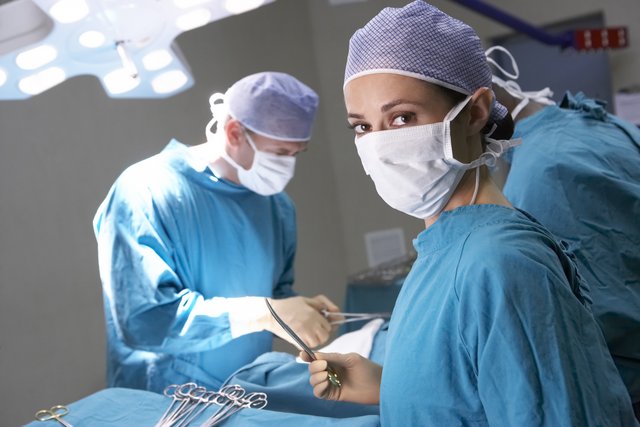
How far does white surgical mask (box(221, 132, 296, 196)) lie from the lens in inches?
79.7

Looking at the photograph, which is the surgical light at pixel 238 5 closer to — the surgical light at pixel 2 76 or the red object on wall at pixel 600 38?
the surgical light at pixel 2 76

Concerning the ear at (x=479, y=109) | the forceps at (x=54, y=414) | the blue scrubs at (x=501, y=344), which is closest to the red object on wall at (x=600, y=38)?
the ear at (x=479, y=109)

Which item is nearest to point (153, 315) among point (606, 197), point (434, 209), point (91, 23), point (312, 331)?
point (312, 331)

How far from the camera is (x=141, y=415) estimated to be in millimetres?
1416

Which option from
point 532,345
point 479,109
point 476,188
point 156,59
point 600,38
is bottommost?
point 600,38

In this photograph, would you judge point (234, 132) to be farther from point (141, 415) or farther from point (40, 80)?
point (141, 415)

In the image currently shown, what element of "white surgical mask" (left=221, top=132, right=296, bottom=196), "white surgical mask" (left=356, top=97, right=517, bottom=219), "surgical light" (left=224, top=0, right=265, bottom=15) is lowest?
"white surgical mask" (left=221, top=132, right=296, bottom=196)

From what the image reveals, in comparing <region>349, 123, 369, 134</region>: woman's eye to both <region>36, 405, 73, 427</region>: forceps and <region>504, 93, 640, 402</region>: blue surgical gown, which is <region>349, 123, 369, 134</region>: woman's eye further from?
<region>36, 405, 73, 427</region>: forceps

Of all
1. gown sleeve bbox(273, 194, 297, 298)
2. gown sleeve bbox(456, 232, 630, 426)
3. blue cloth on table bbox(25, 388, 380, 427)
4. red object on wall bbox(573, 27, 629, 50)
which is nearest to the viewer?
gown sleeve bbox(456, 232, 630, 426)

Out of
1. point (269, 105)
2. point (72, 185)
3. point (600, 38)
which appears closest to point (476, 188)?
point (269, 105)

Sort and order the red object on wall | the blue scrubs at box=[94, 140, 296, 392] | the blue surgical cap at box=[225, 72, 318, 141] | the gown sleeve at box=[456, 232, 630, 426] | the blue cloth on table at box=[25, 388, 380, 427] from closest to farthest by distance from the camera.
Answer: the gown sleeve at box=[456, 232, 630, 426]
the blue cloth on table at box=[25, 388, 380, 427]
the blue scrubs at box=[94, 140, 296, 392]
the blue surgical cap at box=[225, 72, 318, 141]
the red object on wall

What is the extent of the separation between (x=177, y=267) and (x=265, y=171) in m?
0.40

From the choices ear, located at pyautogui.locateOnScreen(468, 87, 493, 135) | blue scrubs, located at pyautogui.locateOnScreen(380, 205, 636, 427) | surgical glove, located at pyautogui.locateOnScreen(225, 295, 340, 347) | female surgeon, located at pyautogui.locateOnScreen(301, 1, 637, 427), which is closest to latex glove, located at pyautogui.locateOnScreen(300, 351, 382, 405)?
female surgeon, located at pyautogui.locateOnScreen(301, 1, 637, 427)

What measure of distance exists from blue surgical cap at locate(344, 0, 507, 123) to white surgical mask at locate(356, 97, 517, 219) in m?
0.06
